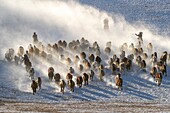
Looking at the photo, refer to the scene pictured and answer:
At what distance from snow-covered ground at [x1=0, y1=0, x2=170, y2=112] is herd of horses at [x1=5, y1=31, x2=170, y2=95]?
551mm

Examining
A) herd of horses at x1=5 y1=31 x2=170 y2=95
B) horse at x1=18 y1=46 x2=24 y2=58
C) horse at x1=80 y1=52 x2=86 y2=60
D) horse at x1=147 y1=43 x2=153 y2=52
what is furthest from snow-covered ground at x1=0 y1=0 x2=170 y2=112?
horse at x1=80 y1=52 x2=86 y2=60

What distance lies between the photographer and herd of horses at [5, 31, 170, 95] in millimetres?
46406

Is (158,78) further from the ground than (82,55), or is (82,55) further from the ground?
(82,55)

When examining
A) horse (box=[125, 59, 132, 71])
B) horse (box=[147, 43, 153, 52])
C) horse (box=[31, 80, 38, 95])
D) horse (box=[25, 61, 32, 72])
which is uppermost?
horse (box=[147, 43, 153, 52])

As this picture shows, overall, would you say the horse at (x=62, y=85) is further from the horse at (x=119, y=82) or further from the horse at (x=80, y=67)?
the horse at (x=80, y=67)

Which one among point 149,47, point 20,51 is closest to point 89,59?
point 20,51

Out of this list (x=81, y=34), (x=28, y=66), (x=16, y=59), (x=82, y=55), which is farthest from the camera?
(x=81, y=34)

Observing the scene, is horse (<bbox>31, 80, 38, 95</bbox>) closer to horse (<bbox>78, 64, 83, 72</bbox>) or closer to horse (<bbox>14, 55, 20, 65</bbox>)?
horse (<bbox>78, 64, 83, 72</bbox>)

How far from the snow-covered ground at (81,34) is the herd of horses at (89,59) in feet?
1.81

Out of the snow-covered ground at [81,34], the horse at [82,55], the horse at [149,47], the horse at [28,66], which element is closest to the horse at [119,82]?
the snow-covered ground at [81,34]

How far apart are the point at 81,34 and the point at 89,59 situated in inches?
521

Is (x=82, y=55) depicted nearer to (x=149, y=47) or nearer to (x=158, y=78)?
(x=149, y=47)

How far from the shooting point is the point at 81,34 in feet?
211

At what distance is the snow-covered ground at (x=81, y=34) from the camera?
145 ft
